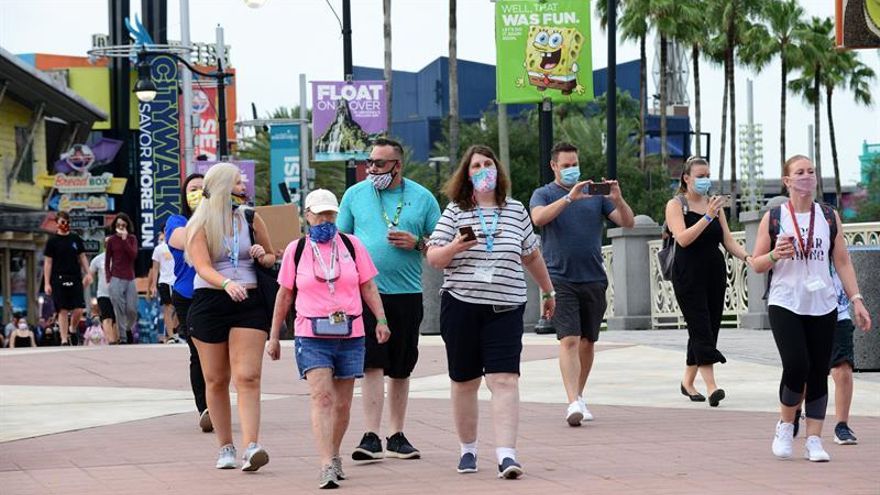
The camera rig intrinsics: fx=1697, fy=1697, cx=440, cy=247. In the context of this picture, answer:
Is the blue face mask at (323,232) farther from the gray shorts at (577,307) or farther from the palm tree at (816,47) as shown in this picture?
the palm tree at (816,47)

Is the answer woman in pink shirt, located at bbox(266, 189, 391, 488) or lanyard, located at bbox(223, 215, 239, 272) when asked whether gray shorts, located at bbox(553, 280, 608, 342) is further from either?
lanyard, located at bbox(223, 215, 239, 272)

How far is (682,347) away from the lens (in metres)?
19.8

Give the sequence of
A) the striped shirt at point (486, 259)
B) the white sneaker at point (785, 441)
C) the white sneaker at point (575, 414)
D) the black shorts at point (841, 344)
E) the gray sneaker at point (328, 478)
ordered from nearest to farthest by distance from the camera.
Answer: the gray sneaker at point (328, 478) → the striped shirt at point (486, 259) → the white sneaker at point (785, 441) → the black shorts at point (841, 344) → the white sneaker at point (575, 414)

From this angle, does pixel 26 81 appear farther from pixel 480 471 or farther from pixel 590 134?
pixel 590 134

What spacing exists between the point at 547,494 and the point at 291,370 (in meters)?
9.65

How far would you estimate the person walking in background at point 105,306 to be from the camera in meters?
24.1

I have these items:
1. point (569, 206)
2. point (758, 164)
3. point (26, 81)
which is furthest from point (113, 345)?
point (758, 164)

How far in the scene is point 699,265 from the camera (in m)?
12.7

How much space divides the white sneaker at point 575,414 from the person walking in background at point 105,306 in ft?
44.1

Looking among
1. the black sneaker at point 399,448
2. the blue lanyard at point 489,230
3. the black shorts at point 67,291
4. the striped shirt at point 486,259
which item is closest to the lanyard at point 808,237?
the striped shirt at point 486,259

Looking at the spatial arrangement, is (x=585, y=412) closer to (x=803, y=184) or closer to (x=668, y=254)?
(x=668, y=254)

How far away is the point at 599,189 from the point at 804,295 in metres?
2.00

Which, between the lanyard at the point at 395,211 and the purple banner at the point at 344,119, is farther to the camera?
the purple banner at the point at 344,119

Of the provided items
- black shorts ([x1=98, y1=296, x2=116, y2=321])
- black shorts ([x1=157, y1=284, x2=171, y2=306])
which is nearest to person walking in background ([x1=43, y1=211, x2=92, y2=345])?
black shorts ([x1=98, y1=296, x2=116, y2=321])
